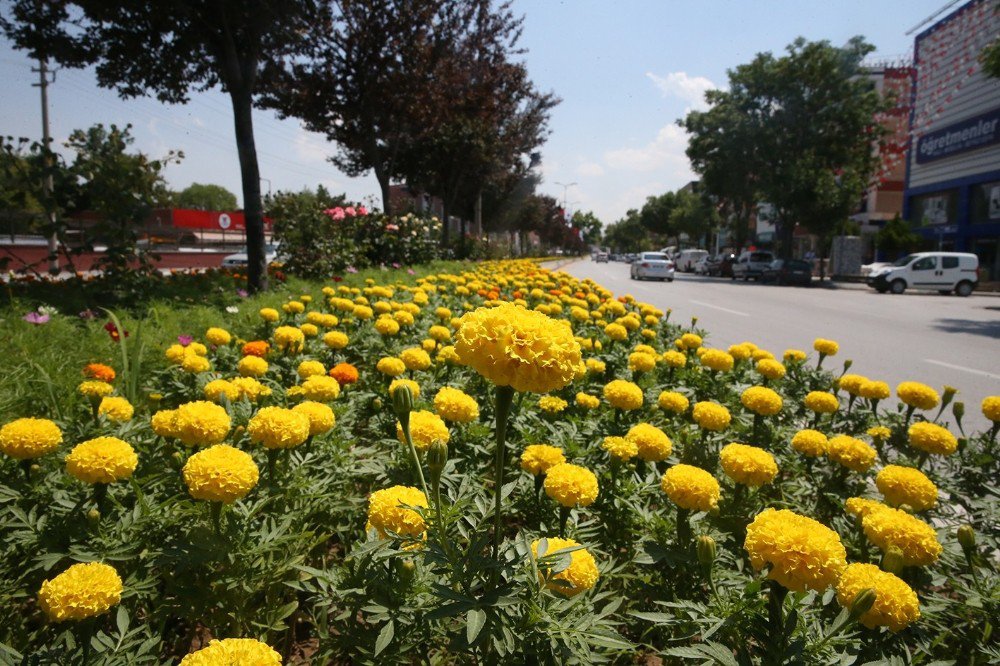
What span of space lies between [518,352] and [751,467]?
1161mm

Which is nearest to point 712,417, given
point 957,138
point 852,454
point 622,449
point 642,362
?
point 852,454

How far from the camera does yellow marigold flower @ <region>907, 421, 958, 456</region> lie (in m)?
2.20

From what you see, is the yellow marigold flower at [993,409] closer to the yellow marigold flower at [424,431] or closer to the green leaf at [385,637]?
the yellow marigold flower at [424,431]

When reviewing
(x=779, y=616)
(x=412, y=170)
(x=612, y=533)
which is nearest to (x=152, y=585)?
(x=612, y=533)

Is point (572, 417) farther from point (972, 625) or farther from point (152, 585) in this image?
point (152, 585)

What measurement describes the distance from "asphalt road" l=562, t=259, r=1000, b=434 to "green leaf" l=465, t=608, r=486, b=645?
16.3 feet

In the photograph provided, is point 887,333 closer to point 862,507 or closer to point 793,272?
point 862,507

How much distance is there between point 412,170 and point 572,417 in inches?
794

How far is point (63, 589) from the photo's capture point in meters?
1.13

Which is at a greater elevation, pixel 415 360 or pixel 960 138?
pixel 960 138

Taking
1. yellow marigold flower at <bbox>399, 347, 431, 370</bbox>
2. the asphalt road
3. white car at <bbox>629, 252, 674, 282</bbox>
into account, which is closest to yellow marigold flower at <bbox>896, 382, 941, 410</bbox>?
the asphalt road

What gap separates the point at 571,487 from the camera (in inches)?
60.5

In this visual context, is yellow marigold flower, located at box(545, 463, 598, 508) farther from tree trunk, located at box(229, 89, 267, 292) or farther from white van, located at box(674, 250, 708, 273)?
white van, located at box(674, 250, 708, 273)

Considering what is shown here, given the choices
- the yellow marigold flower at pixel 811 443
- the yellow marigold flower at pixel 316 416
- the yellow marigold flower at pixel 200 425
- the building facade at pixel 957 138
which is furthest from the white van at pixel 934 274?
the yellow marigold flower at pixel 200 425
